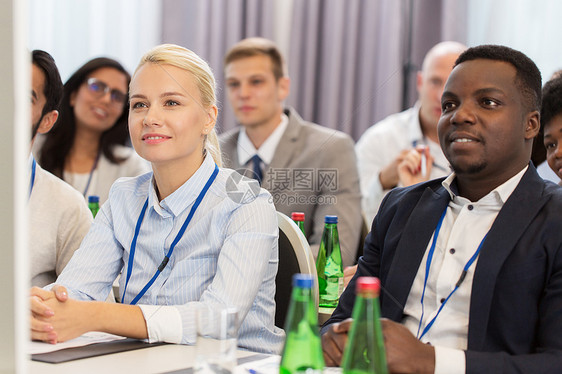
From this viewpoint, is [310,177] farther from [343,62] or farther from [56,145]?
[343,62]

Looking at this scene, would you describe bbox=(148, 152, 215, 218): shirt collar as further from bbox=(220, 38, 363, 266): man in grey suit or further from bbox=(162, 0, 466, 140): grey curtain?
bbox=(162, 0, 466, 140): grey curtain

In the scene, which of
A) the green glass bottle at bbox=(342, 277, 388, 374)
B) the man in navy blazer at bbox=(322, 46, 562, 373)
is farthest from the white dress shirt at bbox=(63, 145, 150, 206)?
the green glass bottle at bbox=(342, 277, 388, 374)

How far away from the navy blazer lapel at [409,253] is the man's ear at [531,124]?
0.18m

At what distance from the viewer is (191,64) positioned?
1.34 metres

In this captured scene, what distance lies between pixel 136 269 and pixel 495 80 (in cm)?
76

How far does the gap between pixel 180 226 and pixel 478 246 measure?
56 centimetres

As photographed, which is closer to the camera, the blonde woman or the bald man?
the blonde woman

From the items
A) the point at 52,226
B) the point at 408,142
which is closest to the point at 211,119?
the point at 52,226

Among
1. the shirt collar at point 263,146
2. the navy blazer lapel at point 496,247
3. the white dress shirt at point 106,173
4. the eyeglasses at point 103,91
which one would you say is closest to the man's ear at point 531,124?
the navy blazer lapel at point 496,247

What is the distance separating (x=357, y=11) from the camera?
3.54 metres

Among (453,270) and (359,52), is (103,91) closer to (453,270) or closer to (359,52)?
(359,52)

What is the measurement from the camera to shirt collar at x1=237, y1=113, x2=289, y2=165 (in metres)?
2.32

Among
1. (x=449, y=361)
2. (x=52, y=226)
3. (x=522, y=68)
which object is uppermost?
(x=522, y=68)

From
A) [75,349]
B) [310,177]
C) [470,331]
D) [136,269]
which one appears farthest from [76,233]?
[470,331]
